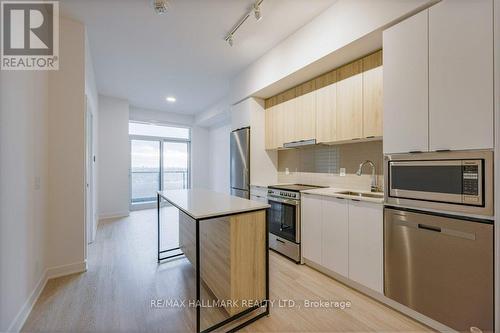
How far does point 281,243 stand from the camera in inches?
117

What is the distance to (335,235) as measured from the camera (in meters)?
2.29

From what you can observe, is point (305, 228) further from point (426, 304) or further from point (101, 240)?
point (101, 240)

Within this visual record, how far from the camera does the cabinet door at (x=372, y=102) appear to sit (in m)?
2.17

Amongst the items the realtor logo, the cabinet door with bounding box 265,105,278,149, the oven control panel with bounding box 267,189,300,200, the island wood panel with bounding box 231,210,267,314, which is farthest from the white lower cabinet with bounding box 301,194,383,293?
the realtor logo

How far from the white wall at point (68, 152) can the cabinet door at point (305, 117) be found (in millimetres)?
2756

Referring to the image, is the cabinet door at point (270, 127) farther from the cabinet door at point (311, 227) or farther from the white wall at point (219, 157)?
the white wall at point (219, 157)

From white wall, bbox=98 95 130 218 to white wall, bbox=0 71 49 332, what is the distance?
9.67 feet

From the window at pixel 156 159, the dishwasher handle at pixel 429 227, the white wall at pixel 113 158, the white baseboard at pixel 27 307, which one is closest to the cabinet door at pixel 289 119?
the dishwasher handle at pixel 429 227

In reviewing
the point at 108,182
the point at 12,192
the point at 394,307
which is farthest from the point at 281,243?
the point at 108,182

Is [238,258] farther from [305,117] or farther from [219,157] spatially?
[219,157]

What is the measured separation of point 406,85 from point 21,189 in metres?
3.28

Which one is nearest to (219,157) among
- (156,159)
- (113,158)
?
(156,159)

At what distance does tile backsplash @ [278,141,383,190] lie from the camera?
2.61 meters

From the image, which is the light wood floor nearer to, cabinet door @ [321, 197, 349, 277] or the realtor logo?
cabinet door @ [321, 197, 349, 277]
